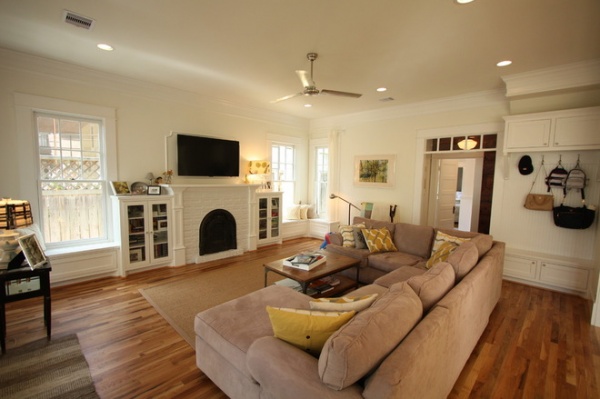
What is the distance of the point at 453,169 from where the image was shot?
19.2ft

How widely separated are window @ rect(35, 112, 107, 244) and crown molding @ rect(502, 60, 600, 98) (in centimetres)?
Answer: 564

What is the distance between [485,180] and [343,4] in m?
5.01

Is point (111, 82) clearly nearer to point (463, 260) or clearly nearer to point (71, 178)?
point (71, 178)

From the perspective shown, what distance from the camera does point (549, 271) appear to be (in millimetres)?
3801

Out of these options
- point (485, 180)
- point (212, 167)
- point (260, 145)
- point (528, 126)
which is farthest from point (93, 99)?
point (485, 180)

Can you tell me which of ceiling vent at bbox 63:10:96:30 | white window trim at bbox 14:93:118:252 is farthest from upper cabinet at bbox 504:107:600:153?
white window trim at bbox 14:93:118:252

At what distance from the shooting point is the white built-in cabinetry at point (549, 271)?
3.61m

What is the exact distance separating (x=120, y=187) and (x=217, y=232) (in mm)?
1647

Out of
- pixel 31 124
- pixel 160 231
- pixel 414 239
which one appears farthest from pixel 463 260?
pixel 31 124

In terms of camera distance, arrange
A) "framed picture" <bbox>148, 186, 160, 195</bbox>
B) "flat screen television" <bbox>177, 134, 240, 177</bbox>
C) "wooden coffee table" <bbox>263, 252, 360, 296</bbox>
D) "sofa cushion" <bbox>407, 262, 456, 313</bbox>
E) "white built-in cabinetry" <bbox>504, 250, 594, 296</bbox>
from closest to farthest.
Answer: "sofa cushion" <bbox>407, 262, 456, 313</bbox>, "wooden coffee table" <bbox>263, 252, 360, 296</bbox>, "white built-in cabinetry" <bbox>504, 250, 594, 296</bbox>, "framed picture" <bbox>148, 186, 160, 195</bbox>, "flat screen television" <bbox>177, 134, 240, 177</bbox>

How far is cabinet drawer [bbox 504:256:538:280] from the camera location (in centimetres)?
391

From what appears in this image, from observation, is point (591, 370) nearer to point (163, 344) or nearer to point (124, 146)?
point (163, 344)

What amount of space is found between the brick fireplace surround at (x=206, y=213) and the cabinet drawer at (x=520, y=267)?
4.16 metres

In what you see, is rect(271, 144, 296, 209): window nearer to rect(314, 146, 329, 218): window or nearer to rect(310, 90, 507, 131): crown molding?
rect(314, 146, 329, 218): window
